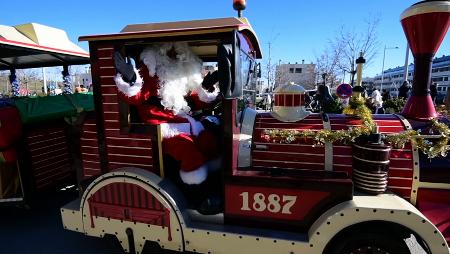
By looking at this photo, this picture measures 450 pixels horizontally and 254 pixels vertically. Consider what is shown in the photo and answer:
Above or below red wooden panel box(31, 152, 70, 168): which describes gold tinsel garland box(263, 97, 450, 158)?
above

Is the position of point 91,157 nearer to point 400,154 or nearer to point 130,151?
point 130,151

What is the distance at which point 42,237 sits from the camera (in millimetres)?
3201

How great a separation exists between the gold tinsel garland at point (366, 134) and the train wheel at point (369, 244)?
69 cm

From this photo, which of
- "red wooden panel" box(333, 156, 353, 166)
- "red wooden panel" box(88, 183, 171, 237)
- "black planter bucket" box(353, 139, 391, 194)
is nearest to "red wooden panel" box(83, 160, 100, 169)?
"red wooden panel" box(88, 183, 171, 237)

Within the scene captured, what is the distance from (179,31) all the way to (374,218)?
1921mm

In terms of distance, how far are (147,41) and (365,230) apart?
2.16m

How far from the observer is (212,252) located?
2.31 metres

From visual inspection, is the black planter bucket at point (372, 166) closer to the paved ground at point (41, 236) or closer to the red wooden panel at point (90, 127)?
the red wooden panel at point (90, 127)

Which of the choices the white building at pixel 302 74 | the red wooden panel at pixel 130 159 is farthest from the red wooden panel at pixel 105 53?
the white building at pixel 302 74

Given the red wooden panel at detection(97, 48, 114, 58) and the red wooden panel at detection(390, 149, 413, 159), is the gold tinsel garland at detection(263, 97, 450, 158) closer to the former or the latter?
the red wooden panel at detection(390, 149, 413, 159)

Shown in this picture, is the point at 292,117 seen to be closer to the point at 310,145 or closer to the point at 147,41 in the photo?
the point at 310,145

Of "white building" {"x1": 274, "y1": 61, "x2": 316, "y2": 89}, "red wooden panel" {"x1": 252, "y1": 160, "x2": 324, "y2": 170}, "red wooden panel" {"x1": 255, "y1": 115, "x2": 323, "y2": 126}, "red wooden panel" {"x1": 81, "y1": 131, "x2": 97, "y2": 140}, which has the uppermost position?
"white building" {"x1": 274, "y1": 61, "x2": 316, "y2": 89}

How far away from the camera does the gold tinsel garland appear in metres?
2.16

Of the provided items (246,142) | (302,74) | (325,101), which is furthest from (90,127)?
(302,74)
